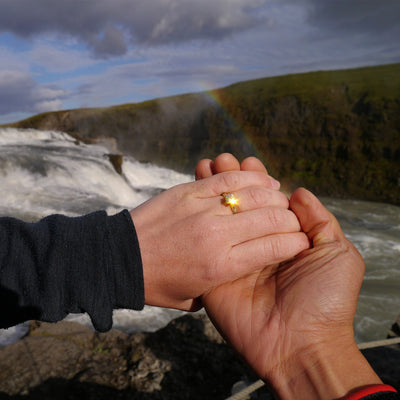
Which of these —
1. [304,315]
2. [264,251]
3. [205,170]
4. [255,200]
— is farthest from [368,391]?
[205,170]

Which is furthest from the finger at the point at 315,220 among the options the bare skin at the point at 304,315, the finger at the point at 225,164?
the finger at the point at 225,164

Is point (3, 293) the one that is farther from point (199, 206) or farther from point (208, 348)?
point (208, 348)

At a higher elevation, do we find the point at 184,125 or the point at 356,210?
the point at 184,125

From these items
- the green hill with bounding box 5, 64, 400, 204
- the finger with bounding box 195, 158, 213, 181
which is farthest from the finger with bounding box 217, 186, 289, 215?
the green hill with bounding box 5, 64, 400, 204

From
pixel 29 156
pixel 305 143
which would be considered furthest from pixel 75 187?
pixel 305 143

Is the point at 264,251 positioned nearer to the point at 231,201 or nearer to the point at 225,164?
the point at 231,201

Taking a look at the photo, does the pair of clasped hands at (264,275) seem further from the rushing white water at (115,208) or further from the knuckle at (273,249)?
the rushing white water at (115,208)
